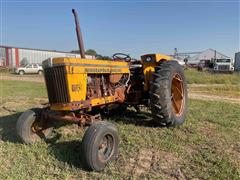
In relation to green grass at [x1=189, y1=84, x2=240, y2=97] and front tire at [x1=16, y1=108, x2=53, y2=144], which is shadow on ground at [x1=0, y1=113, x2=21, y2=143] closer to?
front tire at [x1=16, y1=108, x2=53, y2=144]

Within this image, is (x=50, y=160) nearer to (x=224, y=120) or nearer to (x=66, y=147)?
(x=66, y=147)

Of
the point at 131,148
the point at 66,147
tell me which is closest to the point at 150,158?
the point at 131,148

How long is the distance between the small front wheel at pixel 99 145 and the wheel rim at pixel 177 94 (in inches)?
94.1

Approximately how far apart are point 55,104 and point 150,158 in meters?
1.71

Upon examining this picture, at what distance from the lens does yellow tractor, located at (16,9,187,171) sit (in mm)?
3719

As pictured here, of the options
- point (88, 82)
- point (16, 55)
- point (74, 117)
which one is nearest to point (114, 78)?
point (88, 82)

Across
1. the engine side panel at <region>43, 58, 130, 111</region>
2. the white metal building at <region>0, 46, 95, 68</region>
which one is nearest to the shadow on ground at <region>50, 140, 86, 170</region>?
the engine side panel at <region>43, 58, 130, 111</region>

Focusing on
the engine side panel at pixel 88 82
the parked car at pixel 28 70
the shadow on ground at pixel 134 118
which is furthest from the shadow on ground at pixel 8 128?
the parked car at pixel 28 70

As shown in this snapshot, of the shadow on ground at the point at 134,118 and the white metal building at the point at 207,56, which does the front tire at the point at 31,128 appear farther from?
the white metal building at the point at 207,56

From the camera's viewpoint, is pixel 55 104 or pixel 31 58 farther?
pixel 31 58

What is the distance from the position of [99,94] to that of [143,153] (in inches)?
51.3

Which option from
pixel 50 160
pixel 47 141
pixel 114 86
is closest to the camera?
pixel 50 160

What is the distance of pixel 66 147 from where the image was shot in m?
4.17

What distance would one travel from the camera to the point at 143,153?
13.2 ft
